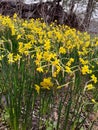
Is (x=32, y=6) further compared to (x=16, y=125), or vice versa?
(x=32, y=6)

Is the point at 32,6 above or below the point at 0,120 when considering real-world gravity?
below

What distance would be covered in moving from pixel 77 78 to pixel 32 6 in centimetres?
933

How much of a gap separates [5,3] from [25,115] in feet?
34.7

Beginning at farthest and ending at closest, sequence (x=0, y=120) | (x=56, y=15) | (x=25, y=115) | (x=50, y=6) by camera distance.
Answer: (x=56, y=15)
(x=50, y=6)
(x=0, y=120)
(x=25, y=115)

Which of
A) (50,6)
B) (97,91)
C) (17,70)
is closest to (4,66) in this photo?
(17,70)

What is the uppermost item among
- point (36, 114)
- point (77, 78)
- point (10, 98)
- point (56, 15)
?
point (10, 98)

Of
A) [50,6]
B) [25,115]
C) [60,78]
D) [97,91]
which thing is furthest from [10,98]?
[50,6]

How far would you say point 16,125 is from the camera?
200 centimetres

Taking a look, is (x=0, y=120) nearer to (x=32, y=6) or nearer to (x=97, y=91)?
(x=97, y=91)

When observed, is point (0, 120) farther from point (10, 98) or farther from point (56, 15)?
point (56, 15)

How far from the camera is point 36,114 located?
2578 mm

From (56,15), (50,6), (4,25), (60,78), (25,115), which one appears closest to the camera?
(25,115)

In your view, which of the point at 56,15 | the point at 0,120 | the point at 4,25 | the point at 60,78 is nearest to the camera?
the point at 0,120

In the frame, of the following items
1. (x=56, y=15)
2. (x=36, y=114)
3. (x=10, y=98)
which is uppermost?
(x=10, y=98)
